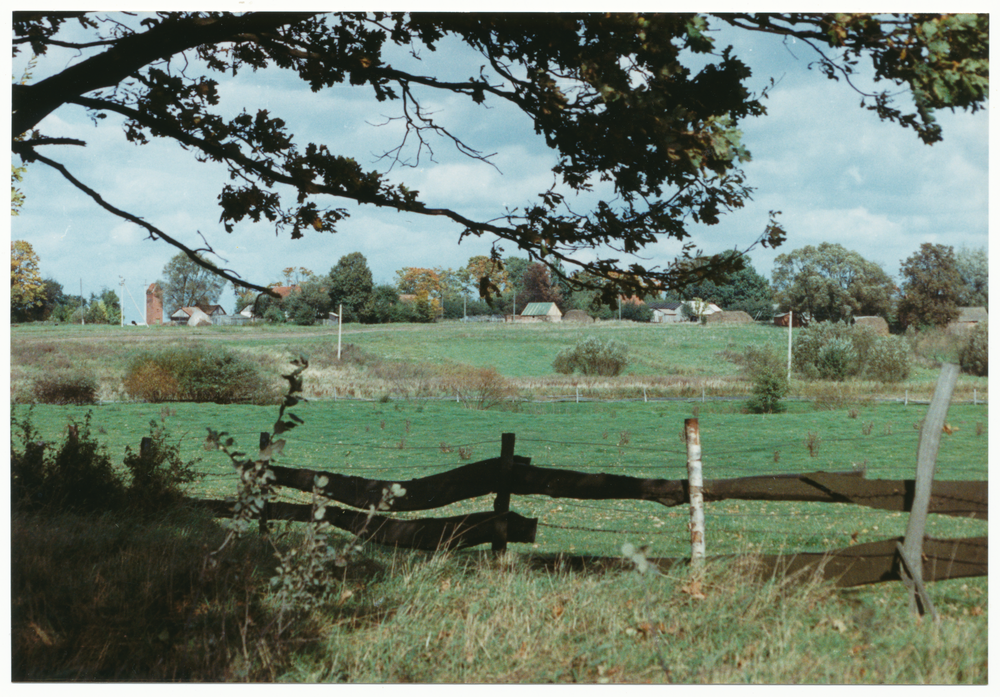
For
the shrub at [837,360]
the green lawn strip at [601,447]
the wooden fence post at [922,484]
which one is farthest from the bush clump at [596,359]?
the wooden fence post at [922,484]

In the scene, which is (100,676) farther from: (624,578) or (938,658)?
(938,658)

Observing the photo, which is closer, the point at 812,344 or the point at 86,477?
the point at 86,477

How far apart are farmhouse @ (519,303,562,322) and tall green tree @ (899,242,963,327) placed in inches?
184

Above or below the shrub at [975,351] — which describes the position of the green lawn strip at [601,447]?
below

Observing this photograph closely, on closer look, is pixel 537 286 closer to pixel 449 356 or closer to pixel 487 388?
pixel 449 356

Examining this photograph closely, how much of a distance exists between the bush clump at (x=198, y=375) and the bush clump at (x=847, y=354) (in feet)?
49.6

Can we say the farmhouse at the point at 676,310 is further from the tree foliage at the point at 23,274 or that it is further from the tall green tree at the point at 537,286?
the tree foliage at the point at 23,274

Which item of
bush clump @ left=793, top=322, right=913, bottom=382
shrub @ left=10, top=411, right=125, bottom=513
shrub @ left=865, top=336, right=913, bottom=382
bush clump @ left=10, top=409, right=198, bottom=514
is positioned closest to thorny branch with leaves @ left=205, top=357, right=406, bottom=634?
bush clump @ left=10, top=409, right=198, bottom=514

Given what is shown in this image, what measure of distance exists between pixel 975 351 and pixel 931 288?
2.20 m

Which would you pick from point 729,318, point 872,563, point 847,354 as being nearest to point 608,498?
point 872,563

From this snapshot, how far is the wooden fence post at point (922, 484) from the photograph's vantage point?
10.8ft

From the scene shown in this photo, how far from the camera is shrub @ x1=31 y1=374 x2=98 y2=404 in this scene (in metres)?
12.6

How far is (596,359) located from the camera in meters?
20.1

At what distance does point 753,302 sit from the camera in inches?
437
